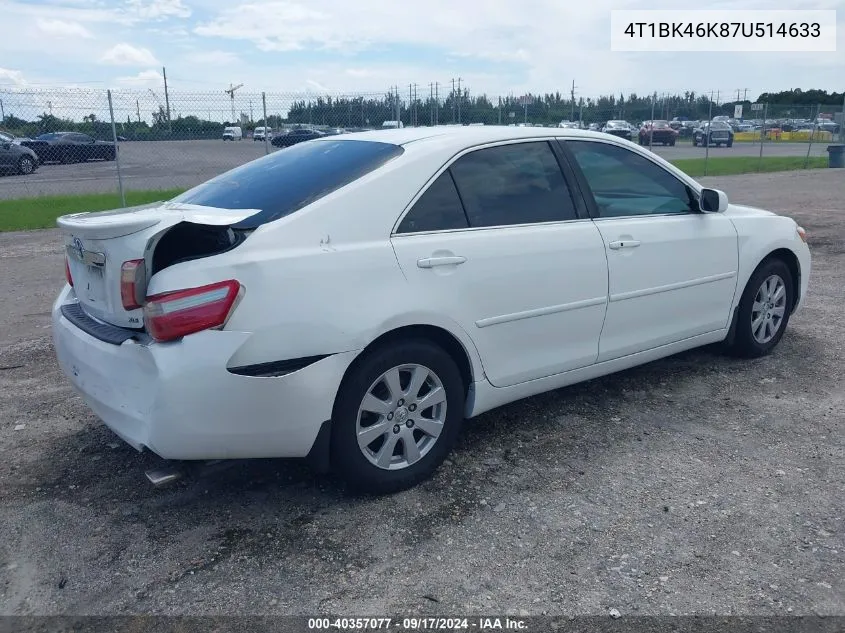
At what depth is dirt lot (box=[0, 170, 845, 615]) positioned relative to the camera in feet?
9.09

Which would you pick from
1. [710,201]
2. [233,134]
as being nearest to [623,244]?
[710,201]

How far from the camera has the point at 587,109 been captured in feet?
83.8

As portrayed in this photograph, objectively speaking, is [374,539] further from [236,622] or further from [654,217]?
[654,217]

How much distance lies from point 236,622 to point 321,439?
0.81 meters

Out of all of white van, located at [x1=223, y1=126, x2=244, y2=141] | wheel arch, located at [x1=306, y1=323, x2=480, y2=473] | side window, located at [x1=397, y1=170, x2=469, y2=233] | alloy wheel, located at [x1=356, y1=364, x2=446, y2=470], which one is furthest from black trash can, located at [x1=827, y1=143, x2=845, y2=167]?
alloy wheel, located at [x1=356, y1=364, x2=446, y2=470]

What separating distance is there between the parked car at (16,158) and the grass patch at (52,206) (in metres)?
7.50

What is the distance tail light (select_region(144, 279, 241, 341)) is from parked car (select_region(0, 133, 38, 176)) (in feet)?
71.3

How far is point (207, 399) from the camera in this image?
2.92 metres

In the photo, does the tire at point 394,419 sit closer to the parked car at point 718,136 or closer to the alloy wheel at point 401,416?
the alloy wheel at point 401,416

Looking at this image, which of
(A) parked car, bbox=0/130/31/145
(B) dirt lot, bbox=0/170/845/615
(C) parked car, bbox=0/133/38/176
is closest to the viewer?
(B) dirt lot, bbox=0/170/845/615

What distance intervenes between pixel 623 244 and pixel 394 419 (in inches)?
66.7

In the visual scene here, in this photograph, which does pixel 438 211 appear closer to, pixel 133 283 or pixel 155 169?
pixel 133 283

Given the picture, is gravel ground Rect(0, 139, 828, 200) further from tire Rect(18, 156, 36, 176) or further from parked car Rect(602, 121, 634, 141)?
parked car Rect(602, 121, 634, 141)

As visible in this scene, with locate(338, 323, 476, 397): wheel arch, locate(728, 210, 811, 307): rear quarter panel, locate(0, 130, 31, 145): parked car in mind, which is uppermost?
locate(0, 130, 31, 145): parked car
